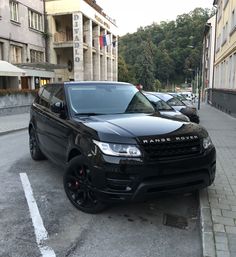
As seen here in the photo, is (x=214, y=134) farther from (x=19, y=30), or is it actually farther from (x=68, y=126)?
(x=19, y=30)

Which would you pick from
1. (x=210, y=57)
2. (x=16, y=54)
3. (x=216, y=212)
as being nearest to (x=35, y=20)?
(x=16, y=54)

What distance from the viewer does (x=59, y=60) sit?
37844 mm

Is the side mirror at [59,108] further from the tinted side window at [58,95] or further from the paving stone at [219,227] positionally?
the paving stone at [219,227]

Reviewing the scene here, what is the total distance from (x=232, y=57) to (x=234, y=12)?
9.27ft

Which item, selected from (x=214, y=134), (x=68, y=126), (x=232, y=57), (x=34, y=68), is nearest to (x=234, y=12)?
(x=232, y=57)

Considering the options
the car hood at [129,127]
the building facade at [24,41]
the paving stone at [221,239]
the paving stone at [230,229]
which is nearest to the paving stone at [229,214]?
the paving stone at [230,229]

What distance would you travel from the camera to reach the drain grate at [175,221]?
4051 mm

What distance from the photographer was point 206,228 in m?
3.65

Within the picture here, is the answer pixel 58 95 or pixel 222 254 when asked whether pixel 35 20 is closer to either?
pixel 58 95

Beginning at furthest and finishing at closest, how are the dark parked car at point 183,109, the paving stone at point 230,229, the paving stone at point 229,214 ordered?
the dark parked car at point 183,109 < the paving stone at point 229,214 < the paving stone at point 230,229

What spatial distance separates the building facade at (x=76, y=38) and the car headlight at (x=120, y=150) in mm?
27897

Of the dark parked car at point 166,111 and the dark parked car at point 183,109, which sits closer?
the dark parked car at point 166,111

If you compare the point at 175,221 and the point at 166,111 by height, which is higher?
the point at 166,111

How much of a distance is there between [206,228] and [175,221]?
0.59m
